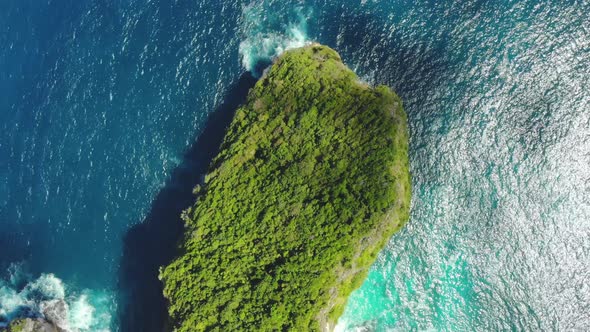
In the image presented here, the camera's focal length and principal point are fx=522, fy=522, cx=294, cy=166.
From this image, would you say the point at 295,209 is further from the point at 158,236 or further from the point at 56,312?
the point at 56,312

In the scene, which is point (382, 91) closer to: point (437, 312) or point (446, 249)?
point (446, 249)

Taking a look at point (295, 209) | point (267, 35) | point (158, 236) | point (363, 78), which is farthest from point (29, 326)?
point (363, 78)

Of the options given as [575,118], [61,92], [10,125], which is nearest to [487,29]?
[575,118]

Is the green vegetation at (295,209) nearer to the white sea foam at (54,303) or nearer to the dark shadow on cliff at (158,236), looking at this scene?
the dark shadow on cliff at (158,236)

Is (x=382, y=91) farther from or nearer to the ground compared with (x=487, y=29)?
nearer to the ground

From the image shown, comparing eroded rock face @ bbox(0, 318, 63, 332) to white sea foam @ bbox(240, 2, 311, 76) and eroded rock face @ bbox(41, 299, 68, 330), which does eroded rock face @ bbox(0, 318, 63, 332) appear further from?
white sea foam @ bbox(240, 2, 311, 76)

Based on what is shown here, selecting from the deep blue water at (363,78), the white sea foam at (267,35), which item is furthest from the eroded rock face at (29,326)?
the white sea foam at (267,35)
